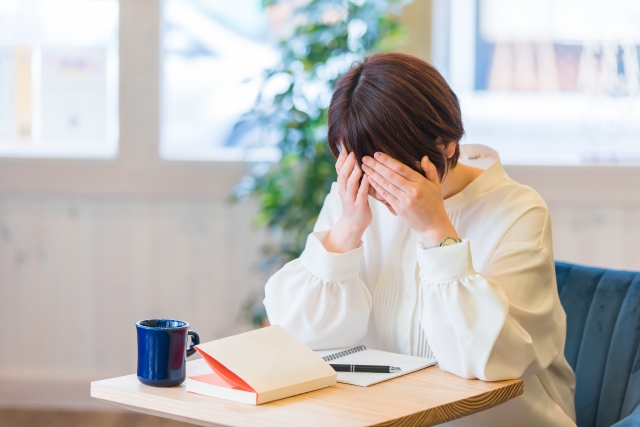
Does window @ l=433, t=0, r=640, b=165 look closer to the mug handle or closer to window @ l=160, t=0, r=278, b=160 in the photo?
window @ l=160, t=0, r=278, b=160

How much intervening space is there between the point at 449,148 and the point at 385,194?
14 cm

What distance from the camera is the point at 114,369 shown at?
296 cm

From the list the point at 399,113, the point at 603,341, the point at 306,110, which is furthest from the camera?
the point at 306,110

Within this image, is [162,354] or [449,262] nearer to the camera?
[162,354]

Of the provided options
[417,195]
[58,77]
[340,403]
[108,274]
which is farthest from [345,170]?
[58,77]

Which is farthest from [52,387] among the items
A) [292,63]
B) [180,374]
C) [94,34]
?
[180,374]


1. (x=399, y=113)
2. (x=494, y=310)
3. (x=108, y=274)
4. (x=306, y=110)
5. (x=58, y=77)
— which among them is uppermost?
(x=58, y=77)

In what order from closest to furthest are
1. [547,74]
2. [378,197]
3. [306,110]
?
[378,197] < [306,110] < [547,74]

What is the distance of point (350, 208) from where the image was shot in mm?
1359

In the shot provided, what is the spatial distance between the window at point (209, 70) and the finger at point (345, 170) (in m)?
1.59

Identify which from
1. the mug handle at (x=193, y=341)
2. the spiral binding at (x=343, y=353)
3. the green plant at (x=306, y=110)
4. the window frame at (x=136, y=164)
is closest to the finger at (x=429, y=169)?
the spiral binding at (x=343, y=353)

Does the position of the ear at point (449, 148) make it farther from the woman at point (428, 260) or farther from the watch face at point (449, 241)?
the watch face at point (449, 241)

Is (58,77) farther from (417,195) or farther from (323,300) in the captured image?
(417,195)

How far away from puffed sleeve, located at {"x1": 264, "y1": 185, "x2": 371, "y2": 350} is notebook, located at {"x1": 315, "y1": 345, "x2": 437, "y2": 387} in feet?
0.16
